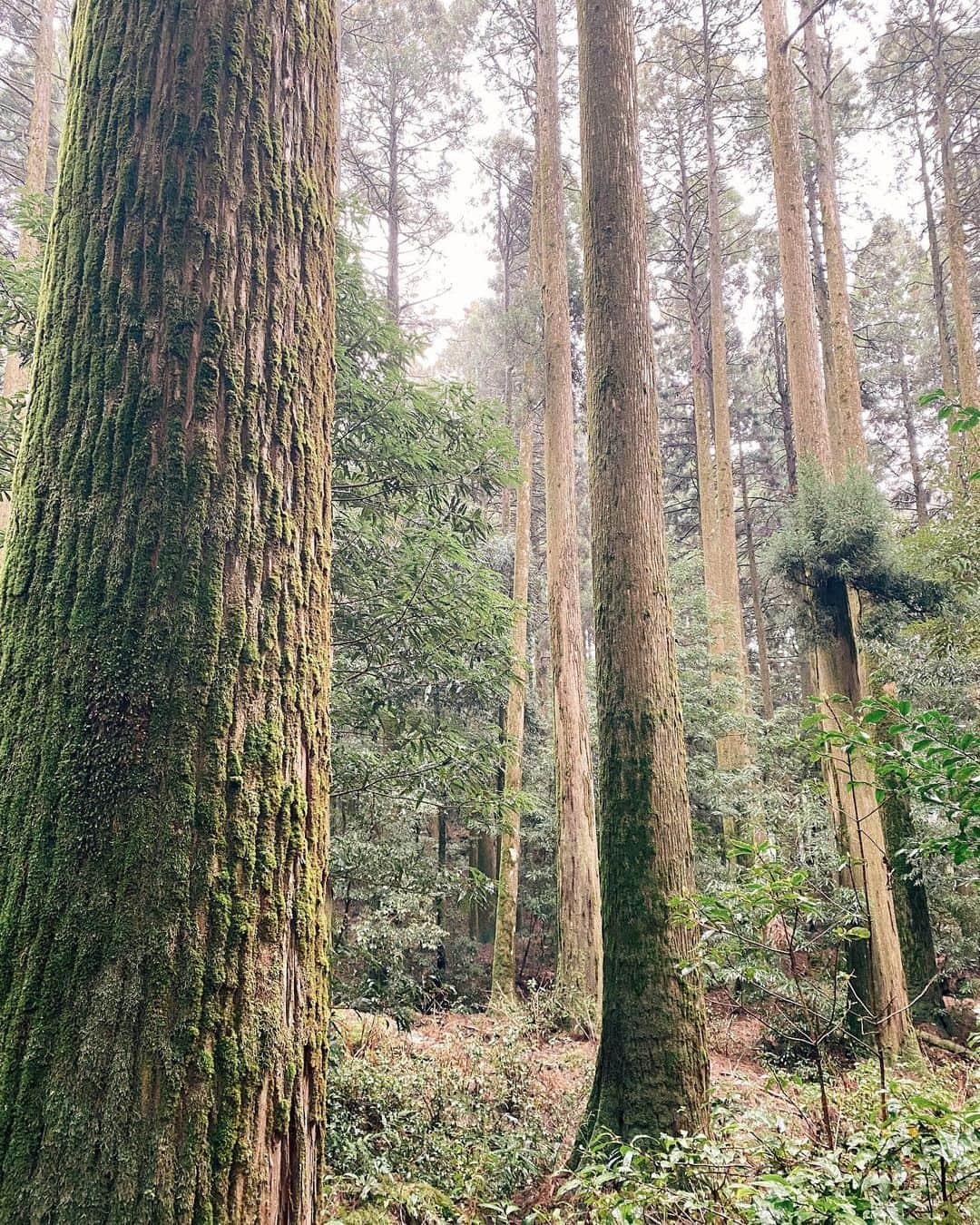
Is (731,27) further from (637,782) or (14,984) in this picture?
(14,984)

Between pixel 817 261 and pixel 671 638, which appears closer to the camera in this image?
pixel 671 638

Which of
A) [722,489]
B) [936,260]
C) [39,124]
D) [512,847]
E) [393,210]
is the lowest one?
[512,847]

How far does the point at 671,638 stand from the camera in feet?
13.2

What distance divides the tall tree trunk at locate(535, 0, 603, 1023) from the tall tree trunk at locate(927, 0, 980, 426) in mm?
6650

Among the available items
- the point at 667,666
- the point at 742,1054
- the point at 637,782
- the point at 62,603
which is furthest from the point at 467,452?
the point at 742,1054

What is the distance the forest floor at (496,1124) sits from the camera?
2.59 metres

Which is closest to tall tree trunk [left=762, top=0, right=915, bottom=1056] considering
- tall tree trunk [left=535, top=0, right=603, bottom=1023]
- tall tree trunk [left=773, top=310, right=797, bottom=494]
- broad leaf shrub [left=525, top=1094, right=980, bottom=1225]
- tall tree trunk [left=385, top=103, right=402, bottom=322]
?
tall tree trunk [left=535, top=0, right=603, bottom=1023]

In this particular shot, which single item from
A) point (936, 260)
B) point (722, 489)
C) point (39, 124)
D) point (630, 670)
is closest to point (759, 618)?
point (722, 489)

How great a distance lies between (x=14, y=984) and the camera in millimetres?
1072

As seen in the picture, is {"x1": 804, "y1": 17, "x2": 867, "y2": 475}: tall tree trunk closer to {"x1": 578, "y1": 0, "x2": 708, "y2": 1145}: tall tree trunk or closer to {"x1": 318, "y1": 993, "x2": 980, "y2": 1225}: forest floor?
{"x1": 578, "y1": 0, "x2": 708, "y2": 1145}: tall tree trunk

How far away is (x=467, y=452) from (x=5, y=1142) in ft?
16.7

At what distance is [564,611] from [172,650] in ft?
27.1

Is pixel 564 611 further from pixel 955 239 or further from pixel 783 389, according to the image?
pixel 783 389

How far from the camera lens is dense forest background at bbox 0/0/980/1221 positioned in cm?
282
